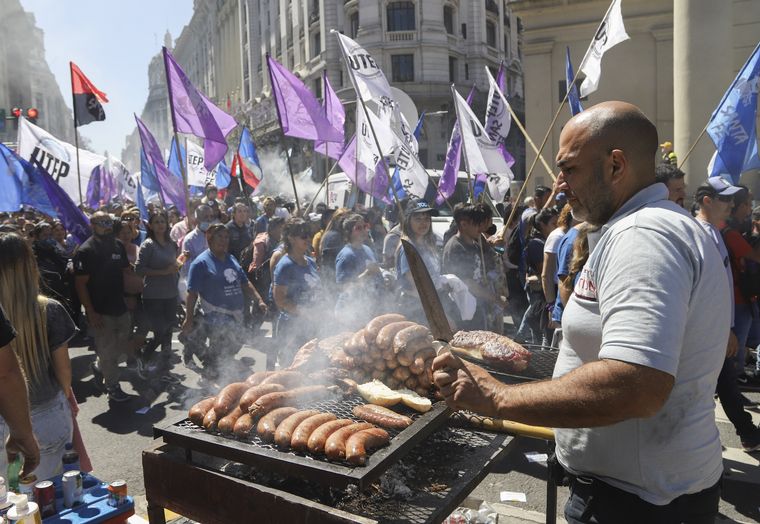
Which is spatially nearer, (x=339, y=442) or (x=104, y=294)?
(x=339, y=442)

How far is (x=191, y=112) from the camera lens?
9.84 meters

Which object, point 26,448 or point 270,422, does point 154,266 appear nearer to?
point 26,448

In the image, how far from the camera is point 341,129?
11.4 metres

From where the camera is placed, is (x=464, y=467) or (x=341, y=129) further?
(x=341, y=129)

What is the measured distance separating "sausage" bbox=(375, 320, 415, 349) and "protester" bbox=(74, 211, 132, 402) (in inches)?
181

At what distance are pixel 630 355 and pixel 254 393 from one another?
2184mm

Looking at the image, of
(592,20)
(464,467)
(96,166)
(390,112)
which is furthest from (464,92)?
(464,467)

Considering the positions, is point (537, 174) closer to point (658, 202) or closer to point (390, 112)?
point (390, 112)

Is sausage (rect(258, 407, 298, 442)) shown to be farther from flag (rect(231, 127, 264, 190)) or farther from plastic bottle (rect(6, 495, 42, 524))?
flag (rect(231, 127, 264, 190))

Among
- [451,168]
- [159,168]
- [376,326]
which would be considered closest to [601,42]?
[451,168]

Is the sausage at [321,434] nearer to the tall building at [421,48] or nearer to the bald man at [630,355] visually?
the bald man at [630,355]

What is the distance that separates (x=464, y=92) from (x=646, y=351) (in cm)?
4551

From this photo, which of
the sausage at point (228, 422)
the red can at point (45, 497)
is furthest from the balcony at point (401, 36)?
the red can at point (45, 497)

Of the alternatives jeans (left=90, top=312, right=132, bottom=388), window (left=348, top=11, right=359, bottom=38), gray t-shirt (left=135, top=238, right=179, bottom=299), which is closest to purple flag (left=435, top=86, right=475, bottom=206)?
gray t-shirt (left=135, top=238, right=179, bottom=299)
